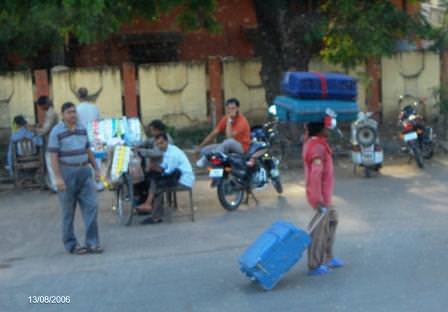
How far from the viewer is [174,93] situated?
1750 cm

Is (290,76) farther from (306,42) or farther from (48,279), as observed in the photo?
(306,42)

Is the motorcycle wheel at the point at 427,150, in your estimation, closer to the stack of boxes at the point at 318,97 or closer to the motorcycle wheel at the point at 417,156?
the motorcycle wheel at the point at 417,156

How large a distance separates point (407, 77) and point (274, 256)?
10.5m

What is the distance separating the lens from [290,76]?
30.3ft

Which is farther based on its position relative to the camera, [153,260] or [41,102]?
[41,102]

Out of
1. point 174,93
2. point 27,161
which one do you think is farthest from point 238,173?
point 174,93

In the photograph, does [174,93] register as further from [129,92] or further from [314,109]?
[314,109]

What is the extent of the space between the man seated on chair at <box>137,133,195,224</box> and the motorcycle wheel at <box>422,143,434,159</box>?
17.9ft

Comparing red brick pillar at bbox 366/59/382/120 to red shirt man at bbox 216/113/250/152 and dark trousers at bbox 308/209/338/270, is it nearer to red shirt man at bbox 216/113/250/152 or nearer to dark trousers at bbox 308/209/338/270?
red shirt man at bbox 216/113/250/152

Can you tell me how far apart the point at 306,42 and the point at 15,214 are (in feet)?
19.7

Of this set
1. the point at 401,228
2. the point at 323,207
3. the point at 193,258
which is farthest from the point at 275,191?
the point at 323,207

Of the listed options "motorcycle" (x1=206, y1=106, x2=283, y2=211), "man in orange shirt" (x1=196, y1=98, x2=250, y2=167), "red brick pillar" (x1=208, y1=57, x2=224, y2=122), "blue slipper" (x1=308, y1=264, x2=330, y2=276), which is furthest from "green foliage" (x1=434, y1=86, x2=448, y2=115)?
"blue slipper" (x1=308, y1=264, x2=330, y2=276)

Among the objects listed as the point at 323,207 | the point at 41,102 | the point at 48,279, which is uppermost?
the point at 41,102

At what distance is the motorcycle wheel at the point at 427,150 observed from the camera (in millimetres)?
15141
